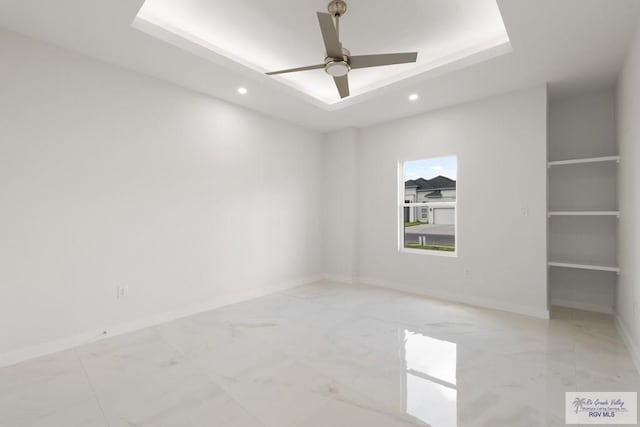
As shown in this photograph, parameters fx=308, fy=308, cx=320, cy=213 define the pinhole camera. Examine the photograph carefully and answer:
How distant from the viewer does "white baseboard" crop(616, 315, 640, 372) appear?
243 cm

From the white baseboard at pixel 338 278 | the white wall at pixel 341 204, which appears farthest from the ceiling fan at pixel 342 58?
the white baseboard at pixel 338 278

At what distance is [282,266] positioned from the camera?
4.90 m

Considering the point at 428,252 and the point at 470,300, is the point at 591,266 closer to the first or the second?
the point at 470,300

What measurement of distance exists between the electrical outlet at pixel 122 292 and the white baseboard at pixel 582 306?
5.17 m

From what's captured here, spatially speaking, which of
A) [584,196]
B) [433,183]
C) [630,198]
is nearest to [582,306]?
[584,196]

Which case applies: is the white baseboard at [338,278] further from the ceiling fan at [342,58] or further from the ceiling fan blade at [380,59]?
the ceiling fan blade at [380,59]

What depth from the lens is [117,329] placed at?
10.2 feet

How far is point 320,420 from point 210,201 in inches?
115

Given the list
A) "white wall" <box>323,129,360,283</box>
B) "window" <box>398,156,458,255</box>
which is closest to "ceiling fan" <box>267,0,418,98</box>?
"window" <box>398,156,458,255</box>

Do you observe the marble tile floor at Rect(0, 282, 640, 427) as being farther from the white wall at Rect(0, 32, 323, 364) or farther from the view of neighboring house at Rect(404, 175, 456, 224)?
the view of neighboring house at Rect(404, 175, 456, 224)

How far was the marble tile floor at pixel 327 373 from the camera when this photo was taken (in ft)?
6.08

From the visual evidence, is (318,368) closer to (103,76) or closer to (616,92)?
(103,76)

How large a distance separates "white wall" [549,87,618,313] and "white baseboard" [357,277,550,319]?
2.44ft

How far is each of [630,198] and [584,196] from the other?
3.59ft
